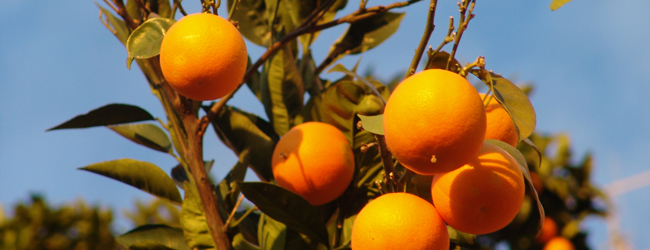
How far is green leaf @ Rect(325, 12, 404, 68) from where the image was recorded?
59.7 inches

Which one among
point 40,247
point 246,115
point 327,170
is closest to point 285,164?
point 327,170

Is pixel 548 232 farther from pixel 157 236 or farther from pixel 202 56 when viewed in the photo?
pixel 202 56

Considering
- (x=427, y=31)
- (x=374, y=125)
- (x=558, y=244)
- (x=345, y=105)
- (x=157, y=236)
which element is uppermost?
(x=427, y=31)

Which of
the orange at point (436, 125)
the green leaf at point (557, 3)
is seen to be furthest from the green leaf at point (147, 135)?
the green leaf at point (557, 3)

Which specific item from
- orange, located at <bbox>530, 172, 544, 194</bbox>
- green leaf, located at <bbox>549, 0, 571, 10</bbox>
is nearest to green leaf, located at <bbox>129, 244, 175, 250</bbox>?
green leaf, located at <bbox>549, 0, 571, 10</bbox>

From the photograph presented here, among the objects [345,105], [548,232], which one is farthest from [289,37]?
[548,232]

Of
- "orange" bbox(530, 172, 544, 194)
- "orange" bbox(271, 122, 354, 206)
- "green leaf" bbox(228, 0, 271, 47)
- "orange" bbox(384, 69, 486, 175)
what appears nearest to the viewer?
"orange" bbox(384, 69, 486, 175)

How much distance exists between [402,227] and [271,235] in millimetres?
434

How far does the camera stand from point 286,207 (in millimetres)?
973

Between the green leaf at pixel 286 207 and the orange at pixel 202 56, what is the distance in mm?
183

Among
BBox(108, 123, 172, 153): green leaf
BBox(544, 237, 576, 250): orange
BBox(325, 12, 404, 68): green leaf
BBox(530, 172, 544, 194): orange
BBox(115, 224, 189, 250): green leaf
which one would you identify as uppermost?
BBox(325, 12, 404, 68): green leaf

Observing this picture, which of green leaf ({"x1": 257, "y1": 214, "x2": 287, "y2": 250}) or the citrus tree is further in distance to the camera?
green leaf ({"x1": 257, "y1": 214, "x2": 287, "y2": 250})

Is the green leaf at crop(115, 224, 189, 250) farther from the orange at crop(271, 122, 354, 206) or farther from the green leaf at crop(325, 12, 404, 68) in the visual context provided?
the green leaf at crop(325, 12, 404, 68)

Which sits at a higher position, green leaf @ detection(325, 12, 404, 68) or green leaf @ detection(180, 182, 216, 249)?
green leaf @ detection(325, 12, 404, 68)
